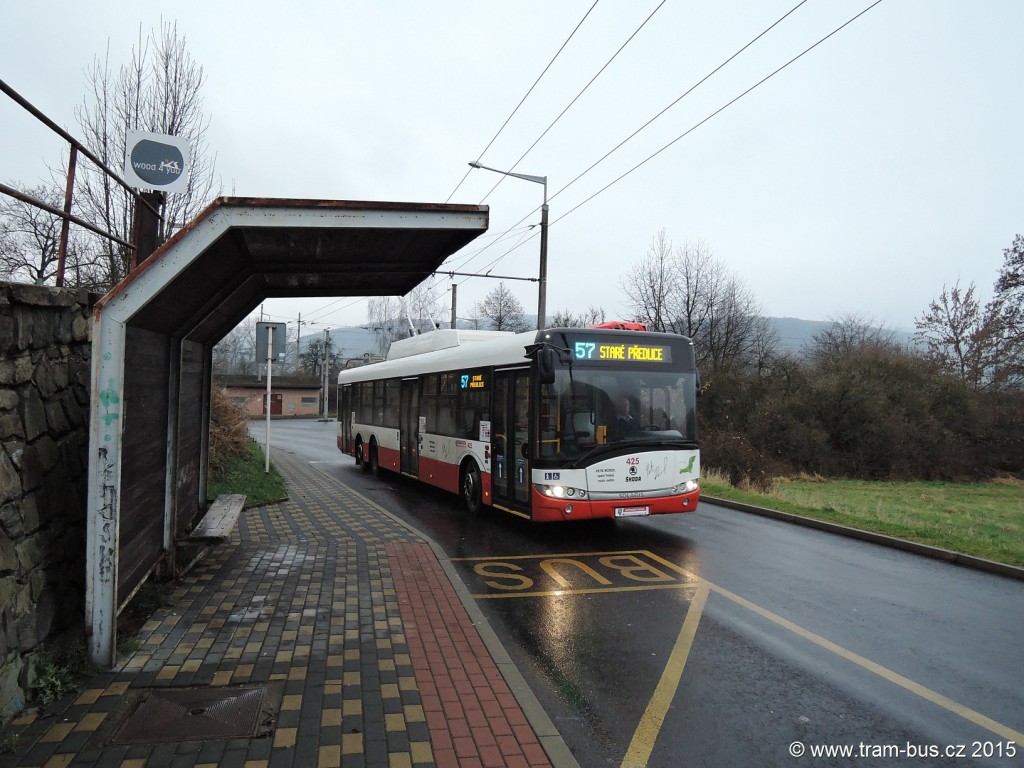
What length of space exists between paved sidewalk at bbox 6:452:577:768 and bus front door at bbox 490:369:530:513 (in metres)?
2.47

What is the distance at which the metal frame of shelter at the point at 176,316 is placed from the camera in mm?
4113

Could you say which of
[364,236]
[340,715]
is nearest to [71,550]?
[340,715]

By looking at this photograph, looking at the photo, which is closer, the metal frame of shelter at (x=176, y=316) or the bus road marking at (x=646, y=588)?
the bus road marking at (x=646, y=588)

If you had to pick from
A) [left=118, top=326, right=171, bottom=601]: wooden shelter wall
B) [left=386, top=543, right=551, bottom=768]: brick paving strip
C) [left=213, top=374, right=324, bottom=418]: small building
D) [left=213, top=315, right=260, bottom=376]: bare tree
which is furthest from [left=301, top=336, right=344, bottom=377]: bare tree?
[left=386, top=543, right=551, bottom=768]: brick paving strip

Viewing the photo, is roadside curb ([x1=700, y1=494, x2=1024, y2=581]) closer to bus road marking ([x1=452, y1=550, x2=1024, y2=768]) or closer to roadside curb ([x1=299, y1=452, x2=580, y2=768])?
bus road marking ([x1=452, y1=550, x2=1024, y2=768])

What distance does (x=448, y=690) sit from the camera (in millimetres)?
4105

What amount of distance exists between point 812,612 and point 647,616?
5.20 feet

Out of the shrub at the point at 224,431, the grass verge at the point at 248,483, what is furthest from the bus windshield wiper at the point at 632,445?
the shrub at the point at 224,431

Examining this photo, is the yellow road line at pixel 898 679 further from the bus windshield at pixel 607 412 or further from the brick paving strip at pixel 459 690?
the bus windshield at pixel 607 412

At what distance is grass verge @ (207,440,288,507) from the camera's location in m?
10.7

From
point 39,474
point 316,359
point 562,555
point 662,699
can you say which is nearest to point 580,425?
point 562,555

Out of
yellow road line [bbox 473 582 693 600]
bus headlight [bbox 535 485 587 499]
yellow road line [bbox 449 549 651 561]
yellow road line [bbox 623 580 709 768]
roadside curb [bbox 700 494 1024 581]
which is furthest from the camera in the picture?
bus headlight [bbox 535 485 587 499]

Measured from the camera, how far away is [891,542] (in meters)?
9.12

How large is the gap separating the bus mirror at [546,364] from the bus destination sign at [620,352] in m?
0.33
